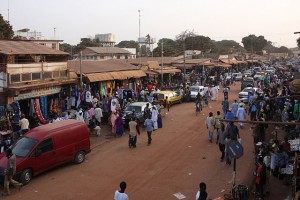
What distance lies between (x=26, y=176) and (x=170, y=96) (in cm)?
1686

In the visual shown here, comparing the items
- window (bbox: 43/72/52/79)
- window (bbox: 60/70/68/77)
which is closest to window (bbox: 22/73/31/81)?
window (bbox: 43/72/52/79)

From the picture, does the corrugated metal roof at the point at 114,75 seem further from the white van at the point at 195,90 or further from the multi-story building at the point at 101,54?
the multi-story building at the point at 101,54

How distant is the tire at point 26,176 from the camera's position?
11742 millimetres

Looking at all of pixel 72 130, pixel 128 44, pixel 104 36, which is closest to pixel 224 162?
pixel 72 130

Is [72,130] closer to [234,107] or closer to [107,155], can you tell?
[107,155]

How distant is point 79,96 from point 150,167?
9.90m

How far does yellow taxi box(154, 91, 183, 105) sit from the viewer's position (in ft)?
86.7

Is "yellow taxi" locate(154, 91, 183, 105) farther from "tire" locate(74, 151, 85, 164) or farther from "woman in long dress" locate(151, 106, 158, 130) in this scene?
"tire" locate(74, 151, 85, 164)

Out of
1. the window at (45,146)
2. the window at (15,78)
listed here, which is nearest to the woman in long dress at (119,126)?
the window at (15,78)

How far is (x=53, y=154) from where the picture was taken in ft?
41.7

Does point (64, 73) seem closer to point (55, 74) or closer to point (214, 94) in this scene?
point (55, 74)

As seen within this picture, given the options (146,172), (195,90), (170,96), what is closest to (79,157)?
(146,172)

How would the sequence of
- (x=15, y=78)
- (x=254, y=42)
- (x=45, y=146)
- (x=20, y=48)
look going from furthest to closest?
1. (x=254, y=42)
2. (x=20, y=48)
3. (x=15, y=78)
4. (x=45, y=146)

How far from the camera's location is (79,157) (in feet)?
45.8
